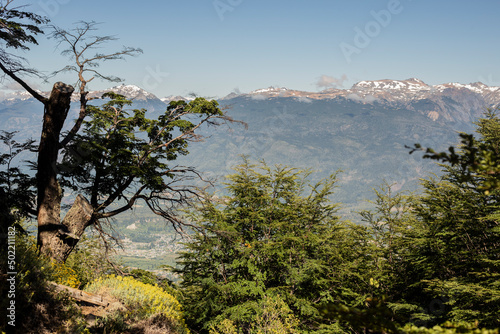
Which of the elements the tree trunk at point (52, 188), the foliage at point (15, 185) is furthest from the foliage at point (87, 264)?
the foliage at point (15, 185)

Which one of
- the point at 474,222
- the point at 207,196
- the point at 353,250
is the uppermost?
the point at 207,196

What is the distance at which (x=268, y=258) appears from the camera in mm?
15750

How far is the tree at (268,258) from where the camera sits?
14.0m

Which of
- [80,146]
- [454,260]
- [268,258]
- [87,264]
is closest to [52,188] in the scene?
[80,146]

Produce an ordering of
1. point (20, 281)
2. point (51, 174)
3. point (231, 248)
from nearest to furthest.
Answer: point (20, 281)
point (51, 174)
point (231, 248)

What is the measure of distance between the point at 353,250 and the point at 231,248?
7.56 m

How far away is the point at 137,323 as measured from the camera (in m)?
7.82

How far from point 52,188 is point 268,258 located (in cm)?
1067

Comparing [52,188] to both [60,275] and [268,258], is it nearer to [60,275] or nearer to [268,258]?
[60,275]

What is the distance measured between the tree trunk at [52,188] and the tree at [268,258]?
5.19 metres

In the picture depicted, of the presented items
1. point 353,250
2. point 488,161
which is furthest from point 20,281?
point 353,250

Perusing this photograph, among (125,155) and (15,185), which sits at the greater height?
(125,155)

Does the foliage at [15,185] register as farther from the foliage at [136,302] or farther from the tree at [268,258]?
the tree at [268,258]

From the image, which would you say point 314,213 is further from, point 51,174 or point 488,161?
point 488,161
